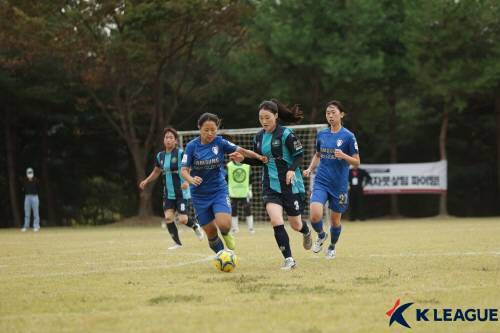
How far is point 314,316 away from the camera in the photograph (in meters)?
6.45

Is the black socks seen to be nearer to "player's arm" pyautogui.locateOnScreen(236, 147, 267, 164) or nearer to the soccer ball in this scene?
the soccer ball

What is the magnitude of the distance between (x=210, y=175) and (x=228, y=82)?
2328 centimetres

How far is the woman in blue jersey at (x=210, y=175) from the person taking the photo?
10.4 meters

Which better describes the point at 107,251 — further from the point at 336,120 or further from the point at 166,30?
the point at 166,30

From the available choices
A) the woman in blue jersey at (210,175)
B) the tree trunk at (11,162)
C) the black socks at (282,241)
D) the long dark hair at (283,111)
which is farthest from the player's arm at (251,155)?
the tree trunk at (11,162)

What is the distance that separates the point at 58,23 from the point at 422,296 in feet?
77.8

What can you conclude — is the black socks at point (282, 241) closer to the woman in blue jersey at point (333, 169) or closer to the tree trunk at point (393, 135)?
the woman in blue jersey at point (333, 169)

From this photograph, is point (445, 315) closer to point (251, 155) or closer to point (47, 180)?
point (251, 155)

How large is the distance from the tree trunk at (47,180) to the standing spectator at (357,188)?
1344 cm

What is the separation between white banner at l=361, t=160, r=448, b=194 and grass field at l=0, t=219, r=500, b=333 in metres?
17.9

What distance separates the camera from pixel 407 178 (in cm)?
3122

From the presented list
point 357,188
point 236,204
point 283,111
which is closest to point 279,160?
point 283,111

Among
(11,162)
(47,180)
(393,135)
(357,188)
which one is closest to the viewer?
(357,188)

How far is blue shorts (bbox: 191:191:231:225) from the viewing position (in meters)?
10.4
